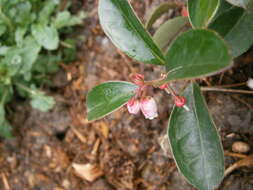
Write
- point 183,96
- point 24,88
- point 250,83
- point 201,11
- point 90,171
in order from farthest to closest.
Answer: point 24,88 → point 90,171 → point 250,83 → point 183,96 → point 201,11

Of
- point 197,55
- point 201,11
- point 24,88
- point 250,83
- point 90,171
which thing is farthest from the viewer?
point 24,88

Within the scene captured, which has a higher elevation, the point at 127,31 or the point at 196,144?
the point at 127,31

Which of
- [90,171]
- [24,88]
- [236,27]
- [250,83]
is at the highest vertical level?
[236,27]

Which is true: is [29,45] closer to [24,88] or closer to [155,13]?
[24,88]

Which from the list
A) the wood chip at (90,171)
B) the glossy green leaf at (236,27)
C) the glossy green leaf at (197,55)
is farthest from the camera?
the wood chip at (90,171)

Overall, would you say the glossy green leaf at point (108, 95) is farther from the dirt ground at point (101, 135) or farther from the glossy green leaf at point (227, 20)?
the dirt ground at point (101, 135)

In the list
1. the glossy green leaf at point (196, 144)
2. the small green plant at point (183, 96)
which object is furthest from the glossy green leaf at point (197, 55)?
the glossy green leaf at point (196, 144)

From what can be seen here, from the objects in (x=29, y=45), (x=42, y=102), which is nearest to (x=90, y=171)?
(x=42, y=102)
